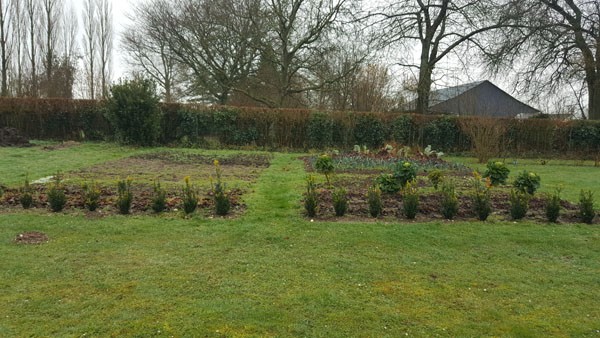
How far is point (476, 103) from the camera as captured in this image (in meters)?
22.6

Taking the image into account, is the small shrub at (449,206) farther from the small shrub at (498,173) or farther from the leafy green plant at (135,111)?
the leafy green plant at (135,111)

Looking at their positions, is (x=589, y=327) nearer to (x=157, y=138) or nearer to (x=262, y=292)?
(x=262, y=292)

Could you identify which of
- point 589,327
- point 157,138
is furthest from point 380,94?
point 589,327

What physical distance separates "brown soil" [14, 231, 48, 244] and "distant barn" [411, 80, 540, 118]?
18665mm

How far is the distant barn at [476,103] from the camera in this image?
22.9 m

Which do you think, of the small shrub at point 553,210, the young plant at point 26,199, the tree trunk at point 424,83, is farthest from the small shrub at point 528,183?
the tree trunk at point 424,83

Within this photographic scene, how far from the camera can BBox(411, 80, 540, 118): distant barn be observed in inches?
903

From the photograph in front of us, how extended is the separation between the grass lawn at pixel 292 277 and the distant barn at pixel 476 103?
16199 mm

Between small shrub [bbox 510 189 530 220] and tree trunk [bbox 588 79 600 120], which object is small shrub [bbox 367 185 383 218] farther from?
tree trunk [bbox 588 79 600 120]

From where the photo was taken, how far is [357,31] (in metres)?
23.8

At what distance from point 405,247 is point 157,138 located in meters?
13.9

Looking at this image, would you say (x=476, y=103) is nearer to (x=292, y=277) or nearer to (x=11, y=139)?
(x=11, y=139)

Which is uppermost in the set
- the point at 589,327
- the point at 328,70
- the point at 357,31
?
the point at 357,31

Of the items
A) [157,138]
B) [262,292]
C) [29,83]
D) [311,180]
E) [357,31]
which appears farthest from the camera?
[29,83]
